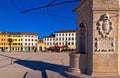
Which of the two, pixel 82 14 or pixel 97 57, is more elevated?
pixel 82 14

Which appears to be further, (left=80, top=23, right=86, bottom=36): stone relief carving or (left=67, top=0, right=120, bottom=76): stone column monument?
(left=80, top=23, right=86, bottom=36): stone relief carving

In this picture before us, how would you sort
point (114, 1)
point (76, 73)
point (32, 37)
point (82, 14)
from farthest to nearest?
point (32, 37)
point (82, 14)
point (76, 73)
point (114, 1)

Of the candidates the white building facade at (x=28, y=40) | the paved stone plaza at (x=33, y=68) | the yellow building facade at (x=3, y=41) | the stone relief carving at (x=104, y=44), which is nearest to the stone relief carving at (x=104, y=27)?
the stone relief carving at (x=104, y=44)

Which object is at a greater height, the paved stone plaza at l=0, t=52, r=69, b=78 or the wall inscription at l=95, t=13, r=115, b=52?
the wall inscription at l=95, t=13, r=115, b=52

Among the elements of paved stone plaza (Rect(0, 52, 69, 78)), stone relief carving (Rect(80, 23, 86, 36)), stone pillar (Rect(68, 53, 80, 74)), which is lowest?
paved stone plaza (Rect(0, 52, 69, 78))

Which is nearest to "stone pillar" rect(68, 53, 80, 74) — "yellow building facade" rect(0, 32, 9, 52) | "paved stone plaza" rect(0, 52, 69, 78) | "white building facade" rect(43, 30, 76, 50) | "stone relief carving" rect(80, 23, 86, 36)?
"paved stone plaza" rect(0, 52, 69, 78)

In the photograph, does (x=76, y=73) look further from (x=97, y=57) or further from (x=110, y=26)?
(x=110, y=26)

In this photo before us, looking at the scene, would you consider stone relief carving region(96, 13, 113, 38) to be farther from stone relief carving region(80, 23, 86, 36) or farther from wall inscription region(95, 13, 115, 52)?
stone relief carving region(80, 23, 86, 36)

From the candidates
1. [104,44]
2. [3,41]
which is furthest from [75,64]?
[3,41]

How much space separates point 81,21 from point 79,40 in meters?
1.15

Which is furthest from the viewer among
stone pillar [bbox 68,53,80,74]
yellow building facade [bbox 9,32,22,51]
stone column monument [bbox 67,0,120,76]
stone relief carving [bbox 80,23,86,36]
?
yellow building facade [bbox 9,32,22,51]

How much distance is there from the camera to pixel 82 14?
17188 mm

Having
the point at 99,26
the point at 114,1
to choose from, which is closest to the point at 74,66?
the point at 99,26

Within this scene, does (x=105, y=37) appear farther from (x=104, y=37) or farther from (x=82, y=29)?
(x=82, y=29)
